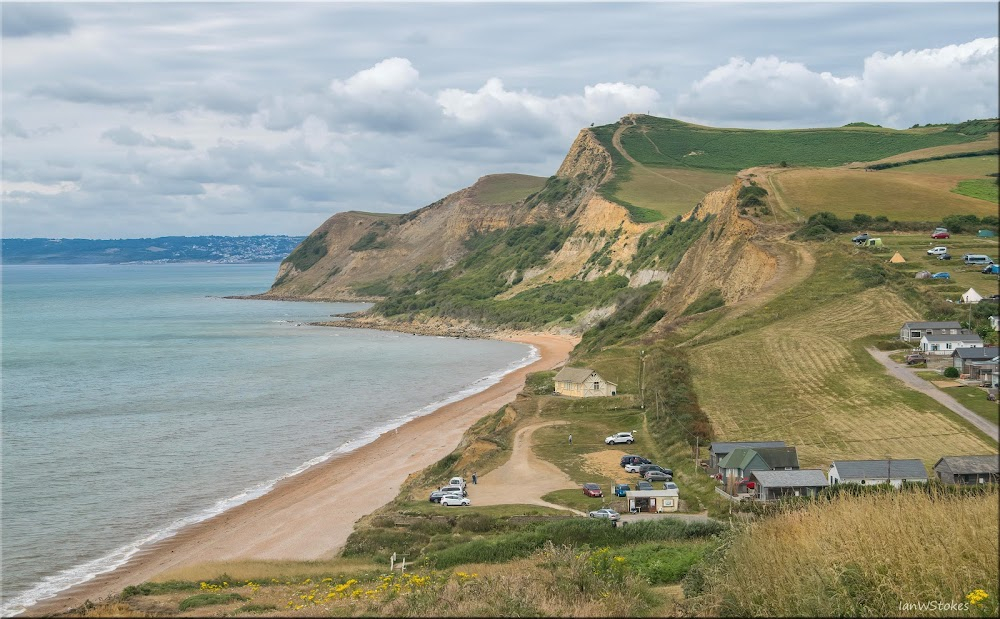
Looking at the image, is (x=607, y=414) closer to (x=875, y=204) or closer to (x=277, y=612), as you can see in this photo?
(x=277, y=612)

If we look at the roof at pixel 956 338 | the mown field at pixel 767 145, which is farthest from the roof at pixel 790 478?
the mown field at pixel 767 145

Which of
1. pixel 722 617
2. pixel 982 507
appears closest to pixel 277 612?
pixel 722 617

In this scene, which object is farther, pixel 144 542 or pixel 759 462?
pixel 144 542

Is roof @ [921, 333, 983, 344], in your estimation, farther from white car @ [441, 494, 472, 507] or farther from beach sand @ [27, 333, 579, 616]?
beach sand @ [27, 333, 579, 616]

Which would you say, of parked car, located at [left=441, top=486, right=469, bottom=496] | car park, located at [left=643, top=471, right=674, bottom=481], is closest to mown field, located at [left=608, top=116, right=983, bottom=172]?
car park, located at [left=643, top=471, right=674, bottom=481]

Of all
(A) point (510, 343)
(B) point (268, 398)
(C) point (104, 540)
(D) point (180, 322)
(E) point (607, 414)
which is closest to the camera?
(C) point (104, 540)

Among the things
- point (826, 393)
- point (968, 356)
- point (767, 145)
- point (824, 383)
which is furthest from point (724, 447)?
point (767, 145)

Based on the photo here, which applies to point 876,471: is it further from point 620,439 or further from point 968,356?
point 620,439

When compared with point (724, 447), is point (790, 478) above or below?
below
